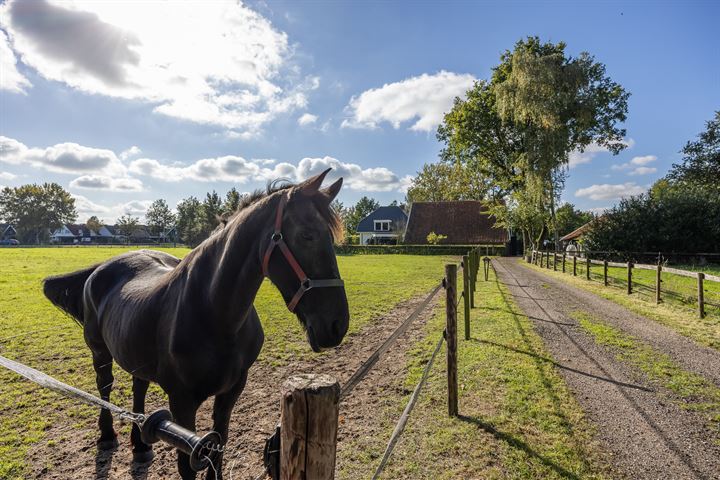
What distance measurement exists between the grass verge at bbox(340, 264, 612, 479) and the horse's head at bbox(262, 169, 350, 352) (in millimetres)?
2009

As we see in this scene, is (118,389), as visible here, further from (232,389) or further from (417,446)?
(417,446)

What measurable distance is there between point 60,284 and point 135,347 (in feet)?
6.76

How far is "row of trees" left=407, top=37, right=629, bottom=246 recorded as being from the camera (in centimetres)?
2338

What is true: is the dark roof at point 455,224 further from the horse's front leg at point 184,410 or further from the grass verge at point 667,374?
the horse's front leg at point 184,410

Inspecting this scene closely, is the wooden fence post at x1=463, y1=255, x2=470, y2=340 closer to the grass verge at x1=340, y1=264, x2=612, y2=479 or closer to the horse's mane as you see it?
the grass verge at x1=340, y1=264, x2=612, y2=479

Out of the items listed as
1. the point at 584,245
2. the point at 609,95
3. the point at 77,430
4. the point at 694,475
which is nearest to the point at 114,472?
the point at 77,430

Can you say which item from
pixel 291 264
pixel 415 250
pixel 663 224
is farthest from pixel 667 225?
pixel 291 264

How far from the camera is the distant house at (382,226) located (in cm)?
5719

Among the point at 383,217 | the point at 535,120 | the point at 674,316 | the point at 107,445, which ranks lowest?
the point at 107,445

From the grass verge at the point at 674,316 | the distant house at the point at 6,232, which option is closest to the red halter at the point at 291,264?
the grass verge at the point at 674,316

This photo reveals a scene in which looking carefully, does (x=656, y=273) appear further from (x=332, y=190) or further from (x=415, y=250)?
(x=415, y=250)

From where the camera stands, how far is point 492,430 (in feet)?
12.8

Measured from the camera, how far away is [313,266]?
2.12 meters

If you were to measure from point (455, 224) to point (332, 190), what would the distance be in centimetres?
4677
